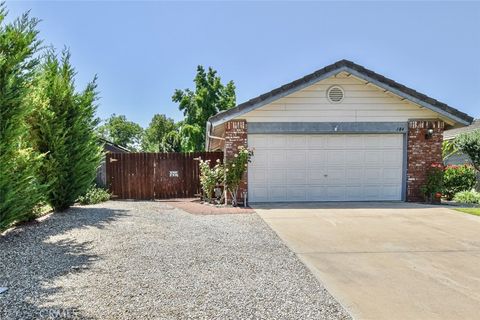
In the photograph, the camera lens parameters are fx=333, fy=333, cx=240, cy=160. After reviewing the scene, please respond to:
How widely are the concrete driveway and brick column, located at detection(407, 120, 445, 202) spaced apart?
189 centimetres

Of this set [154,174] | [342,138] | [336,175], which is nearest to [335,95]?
[342,138]

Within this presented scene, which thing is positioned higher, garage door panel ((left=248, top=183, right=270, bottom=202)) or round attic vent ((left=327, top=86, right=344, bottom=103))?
round attic vent ((left=327, top=86, right=344, bottom=103))

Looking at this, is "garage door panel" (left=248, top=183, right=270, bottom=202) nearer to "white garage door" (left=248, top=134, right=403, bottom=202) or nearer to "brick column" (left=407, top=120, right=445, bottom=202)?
"white garage door" (left=248, top=134, right=403, bottom=202)

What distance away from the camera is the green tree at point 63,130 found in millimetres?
7832

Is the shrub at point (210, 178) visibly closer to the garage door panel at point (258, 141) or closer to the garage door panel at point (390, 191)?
the garage door panel at point (258, 141)

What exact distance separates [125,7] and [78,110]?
11.4ft

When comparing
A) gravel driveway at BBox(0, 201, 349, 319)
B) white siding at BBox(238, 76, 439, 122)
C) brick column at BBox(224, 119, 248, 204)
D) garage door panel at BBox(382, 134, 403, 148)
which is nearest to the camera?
gravel driveway at BBox(0, 201, 349, 319)

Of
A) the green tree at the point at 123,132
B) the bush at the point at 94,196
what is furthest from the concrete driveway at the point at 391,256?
the green tree at the point at 123,132

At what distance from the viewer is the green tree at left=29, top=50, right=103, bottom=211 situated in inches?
308

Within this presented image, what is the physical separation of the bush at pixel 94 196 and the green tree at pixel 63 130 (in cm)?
165

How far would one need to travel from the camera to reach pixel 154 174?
12.8 metres

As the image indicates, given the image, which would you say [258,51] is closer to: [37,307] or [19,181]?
[19,181]

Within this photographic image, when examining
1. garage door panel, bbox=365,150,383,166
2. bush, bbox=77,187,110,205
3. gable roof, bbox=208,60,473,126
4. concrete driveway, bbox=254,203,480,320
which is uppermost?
gable roof, bbox=208,60,473,126

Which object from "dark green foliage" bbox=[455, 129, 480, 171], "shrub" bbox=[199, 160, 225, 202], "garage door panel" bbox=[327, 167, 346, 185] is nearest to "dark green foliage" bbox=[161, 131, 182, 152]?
"shrub" bbox=[199, 160, 225, 202]
